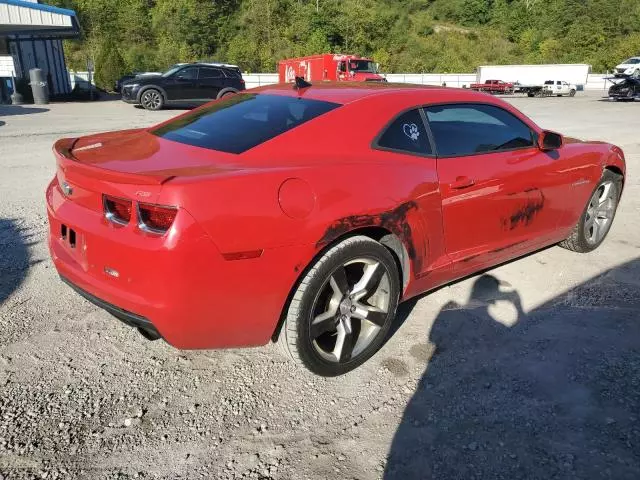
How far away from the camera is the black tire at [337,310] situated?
101 inches

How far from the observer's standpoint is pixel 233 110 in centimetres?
336

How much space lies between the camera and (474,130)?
3605mm

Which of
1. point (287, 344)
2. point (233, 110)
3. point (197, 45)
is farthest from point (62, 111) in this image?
point (197, 45)

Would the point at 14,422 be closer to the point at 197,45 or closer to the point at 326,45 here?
the point at 326,45

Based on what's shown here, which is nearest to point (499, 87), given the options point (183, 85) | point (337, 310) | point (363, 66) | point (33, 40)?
point (363, 66)

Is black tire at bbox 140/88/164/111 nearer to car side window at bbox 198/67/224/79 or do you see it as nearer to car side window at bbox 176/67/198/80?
car side window at bbox 176/67/198/80

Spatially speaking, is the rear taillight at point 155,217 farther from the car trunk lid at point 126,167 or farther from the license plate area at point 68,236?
the license plate area at point 68,236

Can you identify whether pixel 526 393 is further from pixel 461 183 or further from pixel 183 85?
pixel 183 85

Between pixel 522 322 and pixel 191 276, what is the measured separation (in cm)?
228

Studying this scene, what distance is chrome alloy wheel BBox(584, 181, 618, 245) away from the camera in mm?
4598

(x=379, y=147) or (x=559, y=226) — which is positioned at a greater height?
(x=379, y=147)

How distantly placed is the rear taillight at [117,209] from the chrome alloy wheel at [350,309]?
0.97 metres

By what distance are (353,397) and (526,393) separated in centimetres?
89

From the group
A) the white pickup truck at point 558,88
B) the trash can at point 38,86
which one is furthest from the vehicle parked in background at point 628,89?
the trash can at point 38,86
